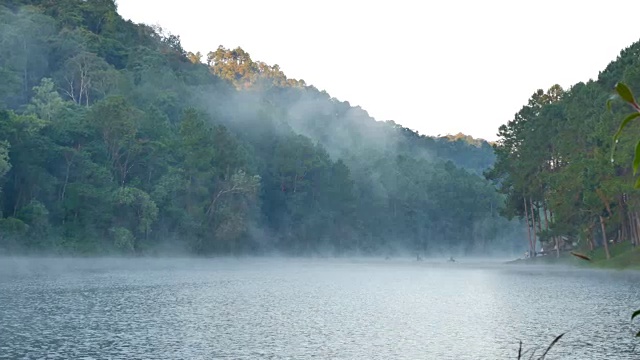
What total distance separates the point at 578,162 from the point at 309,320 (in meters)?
61.0

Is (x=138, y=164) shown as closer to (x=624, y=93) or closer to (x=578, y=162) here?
(x=578, y=162)

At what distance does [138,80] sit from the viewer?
176000mm

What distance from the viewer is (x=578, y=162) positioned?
292 feet

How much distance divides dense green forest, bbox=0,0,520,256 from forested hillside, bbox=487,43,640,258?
17.8ft

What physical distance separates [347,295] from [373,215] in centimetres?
14357

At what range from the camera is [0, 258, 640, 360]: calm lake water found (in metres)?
27.0

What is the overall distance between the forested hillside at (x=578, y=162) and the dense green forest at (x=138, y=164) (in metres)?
5.42

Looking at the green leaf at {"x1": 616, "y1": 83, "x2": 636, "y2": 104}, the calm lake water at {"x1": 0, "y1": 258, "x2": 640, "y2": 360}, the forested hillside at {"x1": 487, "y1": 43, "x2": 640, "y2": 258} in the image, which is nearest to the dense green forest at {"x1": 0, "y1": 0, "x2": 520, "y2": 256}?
the forested hillside at {"x1": 487, "y1": 43, "x2": 640, "y2": 258}

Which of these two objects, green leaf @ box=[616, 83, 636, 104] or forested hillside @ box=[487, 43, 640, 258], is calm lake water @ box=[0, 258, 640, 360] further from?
forested hillside @ box=[487, 43, 640, 258]

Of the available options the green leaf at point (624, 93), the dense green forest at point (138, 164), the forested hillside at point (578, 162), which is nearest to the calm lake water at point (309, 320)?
the green leaf at point (624, 93)

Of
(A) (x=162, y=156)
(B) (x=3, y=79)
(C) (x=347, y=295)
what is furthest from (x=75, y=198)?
(C) (x=347, y=295)

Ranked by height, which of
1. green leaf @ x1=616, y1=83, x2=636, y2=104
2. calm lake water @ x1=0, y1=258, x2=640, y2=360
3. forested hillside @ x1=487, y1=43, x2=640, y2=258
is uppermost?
forested hillside @ x1=487, y1=43, x2=640, y2=258

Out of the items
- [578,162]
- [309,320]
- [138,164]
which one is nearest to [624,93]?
[309,320]

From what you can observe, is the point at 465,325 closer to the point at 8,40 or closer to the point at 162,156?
the point at 162,156
